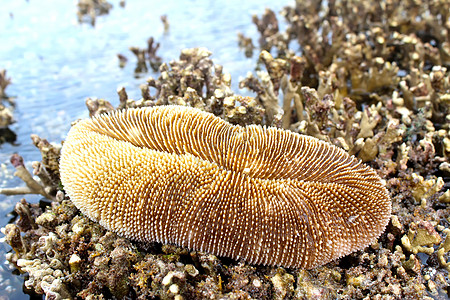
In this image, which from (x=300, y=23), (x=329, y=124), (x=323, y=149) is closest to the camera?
(x=323, y=149)

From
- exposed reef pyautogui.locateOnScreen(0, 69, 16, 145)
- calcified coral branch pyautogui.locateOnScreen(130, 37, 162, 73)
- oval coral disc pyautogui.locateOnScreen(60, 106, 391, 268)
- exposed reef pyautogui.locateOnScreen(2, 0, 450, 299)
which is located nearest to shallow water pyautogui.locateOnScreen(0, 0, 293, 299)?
exposed reef pyautogui.locateOnScreen(0, 69, 16, 145)

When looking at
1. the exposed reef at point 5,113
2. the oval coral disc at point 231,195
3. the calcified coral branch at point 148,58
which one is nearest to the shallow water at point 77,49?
the exposed reef at point 5,113

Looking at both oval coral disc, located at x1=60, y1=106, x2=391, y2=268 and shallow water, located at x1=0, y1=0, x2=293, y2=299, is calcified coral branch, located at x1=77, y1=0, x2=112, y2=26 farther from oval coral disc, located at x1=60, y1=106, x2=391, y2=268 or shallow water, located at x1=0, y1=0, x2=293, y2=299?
oval coral disc, located at x1=60, y1=106, x2=391, y2=268

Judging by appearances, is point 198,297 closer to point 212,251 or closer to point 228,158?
point 212,251

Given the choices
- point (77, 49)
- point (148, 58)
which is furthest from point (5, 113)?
point (148, 58)

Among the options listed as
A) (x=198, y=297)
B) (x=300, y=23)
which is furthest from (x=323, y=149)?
(x=300, y=23)

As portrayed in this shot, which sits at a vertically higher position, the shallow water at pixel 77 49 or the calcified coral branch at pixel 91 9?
the calcified coral branch at pixel 91 9

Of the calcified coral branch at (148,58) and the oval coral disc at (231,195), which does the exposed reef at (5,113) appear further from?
the oval coral disc at (231,195)
